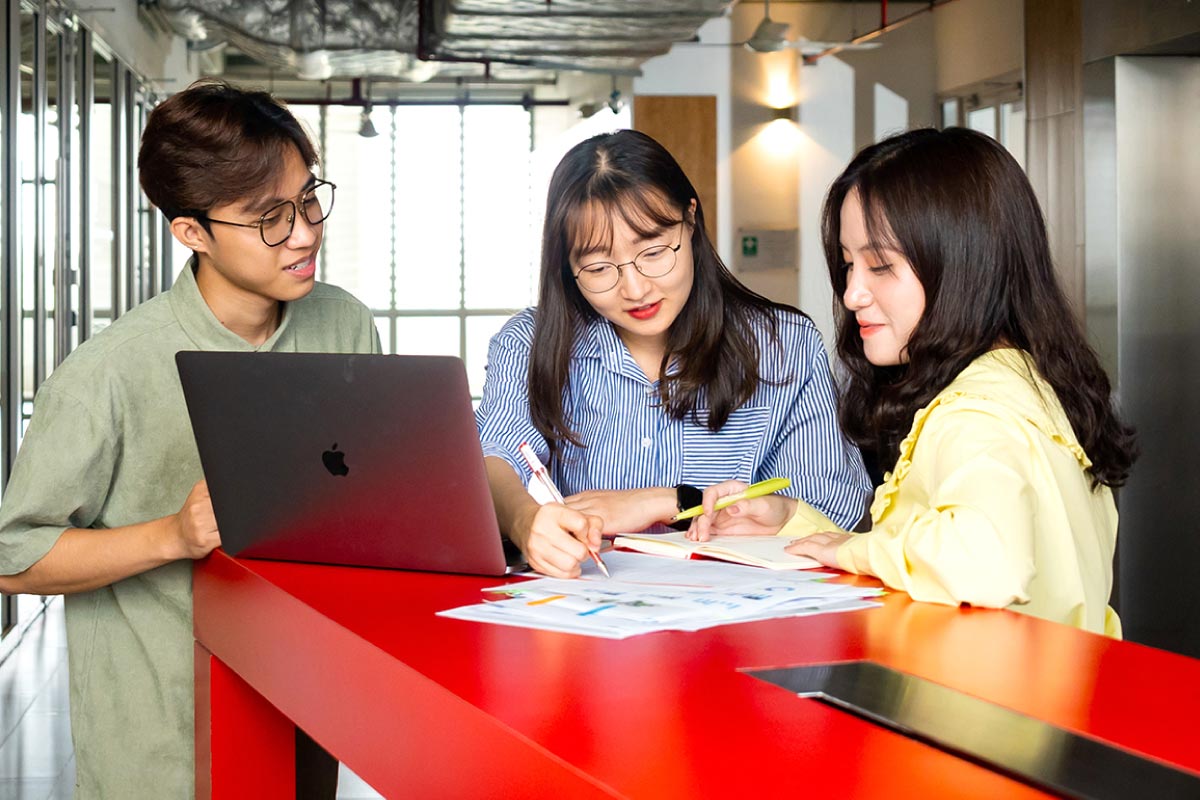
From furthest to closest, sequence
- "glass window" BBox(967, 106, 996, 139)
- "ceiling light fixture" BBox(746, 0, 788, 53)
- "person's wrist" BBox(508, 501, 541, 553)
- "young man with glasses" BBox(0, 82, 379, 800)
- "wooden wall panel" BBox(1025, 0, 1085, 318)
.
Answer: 1. "glass window" BBox(967, 106, 996, 139)
2. "ceiling light fixture" BBox(746, 0, 788, 53)
3. "wooden wall panel" BBox(1025, 0, 1085, 318)
4. "young man with glasses" BBox(0, 82, 379, 800)
5. "person's wrist" BBox(508, 501, 541, 553)

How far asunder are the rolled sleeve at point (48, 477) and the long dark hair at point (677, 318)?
74 cm

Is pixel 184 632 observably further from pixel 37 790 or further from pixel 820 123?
pixel 820 123

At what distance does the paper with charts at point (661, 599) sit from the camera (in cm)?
133

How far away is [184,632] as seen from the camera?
1965 mm

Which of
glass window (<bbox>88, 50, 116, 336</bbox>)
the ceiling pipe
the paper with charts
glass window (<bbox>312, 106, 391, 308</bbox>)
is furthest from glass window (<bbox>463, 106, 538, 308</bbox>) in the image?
the paper with charts

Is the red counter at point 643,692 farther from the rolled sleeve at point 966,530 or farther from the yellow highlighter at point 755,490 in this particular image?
the yellow highlighter at point 755,490

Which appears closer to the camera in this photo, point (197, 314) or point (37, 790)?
point (197, 314)

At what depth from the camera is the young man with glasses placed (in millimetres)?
1848

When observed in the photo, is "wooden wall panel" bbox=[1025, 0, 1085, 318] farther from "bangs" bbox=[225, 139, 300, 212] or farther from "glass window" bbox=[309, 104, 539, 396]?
"glass window" bbox=[309, 104, 539, 396]

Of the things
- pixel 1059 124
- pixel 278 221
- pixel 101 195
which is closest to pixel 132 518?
pixel 278 221

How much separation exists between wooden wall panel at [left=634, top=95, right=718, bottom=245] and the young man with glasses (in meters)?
8.87

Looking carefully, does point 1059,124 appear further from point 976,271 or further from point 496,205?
point 496,205

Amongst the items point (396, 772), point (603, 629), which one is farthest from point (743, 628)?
point (396, 772)

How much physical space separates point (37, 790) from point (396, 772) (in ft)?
9.13
